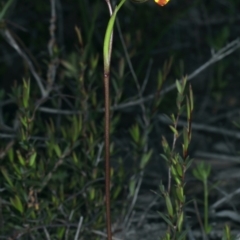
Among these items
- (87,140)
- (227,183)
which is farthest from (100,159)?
(227,183)

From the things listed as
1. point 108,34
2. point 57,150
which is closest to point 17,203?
point 57,150

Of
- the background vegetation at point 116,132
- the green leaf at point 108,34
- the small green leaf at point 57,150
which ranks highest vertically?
the green leaf at point 108,34

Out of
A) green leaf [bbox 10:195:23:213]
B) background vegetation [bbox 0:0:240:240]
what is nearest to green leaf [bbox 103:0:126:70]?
background vegetation [bbox 0:0:240:240]

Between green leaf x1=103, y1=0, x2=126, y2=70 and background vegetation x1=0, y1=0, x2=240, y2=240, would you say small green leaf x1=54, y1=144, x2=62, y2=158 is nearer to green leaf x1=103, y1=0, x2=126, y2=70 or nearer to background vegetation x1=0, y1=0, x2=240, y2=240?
background vegetation x1=0, y1=0, x2=240, y2=240

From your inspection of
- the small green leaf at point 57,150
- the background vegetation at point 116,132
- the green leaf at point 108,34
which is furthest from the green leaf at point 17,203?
the green leaf at point 108,34

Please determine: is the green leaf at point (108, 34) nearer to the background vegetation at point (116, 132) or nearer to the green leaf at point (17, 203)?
the background vegetation at point (116, 132)

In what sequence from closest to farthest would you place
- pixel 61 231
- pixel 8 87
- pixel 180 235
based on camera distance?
pixel 180 235 → pixel 61 231 → pixel 8 87

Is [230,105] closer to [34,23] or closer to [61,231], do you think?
[34,23]

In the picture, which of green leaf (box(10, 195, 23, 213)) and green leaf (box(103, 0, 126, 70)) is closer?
green leaf (box(103, 0, 126, 70))

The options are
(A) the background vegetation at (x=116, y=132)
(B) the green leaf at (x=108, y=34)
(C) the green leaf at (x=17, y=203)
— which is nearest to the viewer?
(B) the green leaf at (x=108, y=34)
